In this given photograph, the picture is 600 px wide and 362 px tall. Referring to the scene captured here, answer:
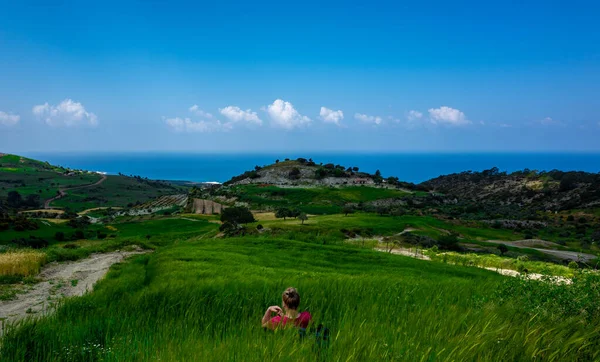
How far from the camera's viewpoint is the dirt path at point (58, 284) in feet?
58.3

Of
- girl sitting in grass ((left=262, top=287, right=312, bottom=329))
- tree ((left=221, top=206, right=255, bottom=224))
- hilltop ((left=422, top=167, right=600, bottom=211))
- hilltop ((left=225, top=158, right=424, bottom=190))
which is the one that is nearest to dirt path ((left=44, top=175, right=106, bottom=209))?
hilltop ((left=225, top=158, right=424, bottom=190))

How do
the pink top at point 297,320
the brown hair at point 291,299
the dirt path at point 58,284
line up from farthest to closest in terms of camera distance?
the dirt path at point 58,284, the brown hair at point 291,299, the pink top at point 297,320

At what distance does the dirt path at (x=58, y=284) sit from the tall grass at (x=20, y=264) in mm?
610

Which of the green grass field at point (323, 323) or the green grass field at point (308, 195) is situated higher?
the green grass field at point (323, 323)

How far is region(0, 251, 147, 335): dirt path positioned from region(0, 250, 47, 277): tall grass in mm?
610

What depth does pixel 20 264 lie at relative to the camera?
25531 millimetres

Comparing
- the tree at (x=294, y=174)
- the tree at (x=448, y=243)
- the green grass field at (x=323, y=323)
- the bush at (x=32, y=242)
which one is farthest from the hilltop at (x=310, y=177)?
the green grass field at (x=323, y=323)

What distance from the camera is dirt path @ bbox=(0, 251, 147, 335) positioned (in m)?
17.8

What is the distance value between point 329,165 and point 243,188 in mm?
41625

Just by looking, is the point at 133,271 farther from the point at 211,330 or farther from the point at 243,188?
the point at 243,188

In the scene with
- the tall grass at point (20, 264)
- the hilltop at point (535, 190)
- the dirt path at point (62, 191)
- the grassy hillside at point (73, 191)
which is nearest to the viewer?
the tall grass at point (20, 264)

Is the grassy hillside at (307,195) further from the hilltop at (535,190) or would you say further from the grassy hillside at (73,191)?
the grassy hillside at (73,191)

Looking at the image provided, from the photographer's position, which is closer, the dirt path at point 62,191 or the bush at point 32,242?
the bush at point 32,242

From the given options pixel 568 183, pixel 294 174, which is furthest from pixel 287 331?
pixel 568 183
